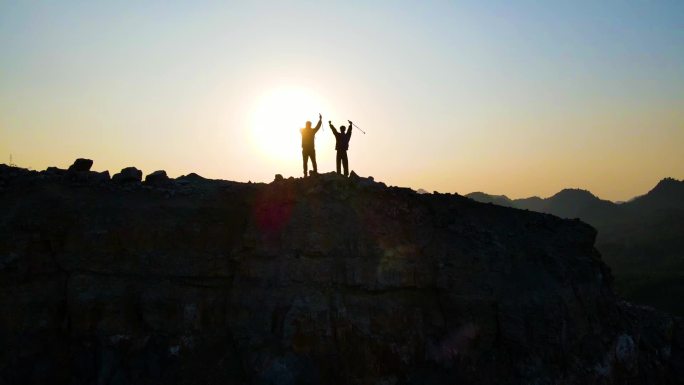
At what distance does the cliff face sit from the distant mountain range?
21.9 meters

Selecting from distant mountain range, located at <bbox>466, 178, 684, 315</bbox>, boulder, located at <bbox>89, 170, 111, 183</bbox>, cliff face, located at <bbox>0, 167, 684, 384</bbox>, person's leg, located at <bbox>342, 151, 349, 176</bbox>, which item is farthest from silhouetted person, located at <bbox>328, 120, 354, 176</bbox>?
distant mountain range, located at <bbox>466, 178, 684, 315</bbox>

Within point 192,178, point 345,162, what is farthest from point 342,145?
point 192,178

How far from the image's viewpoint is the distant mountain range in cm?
3272

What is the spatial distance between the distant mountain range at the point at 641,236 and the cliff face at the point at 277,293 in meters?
21.9

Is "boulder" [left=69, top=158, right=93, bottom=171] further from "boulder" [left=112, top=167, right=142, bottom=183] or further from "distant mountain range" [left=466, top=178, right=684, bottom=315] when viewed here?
"distant mountain range" [left=466, top=178, right=684, bottom=315]

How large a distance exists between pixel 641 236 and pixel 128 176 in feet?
203

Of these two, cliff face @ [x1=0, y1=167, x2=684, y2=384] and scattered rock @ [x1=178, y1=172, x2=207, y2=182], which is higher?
scattered rock @ [x1=178, y1=172, x2=207, y2=182]

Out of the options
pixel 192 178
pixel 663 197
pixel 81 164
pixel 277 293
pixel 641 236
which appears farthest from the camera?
pixel 663 197

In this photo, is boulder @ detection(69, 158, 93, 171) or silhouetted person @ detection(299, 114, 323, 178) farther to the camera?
silhouetted person @ detection(299, 114, 323, 178)

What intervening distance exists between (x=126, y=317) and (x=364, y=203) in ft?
21.4

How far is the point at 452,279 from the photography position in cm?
1263

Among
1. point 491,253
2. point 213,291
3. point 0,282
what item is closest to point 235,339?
point 213,291

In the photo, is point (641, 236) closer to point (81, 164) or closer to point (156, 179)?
point (156, 179)

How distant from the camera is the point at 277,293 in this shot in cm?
1170
